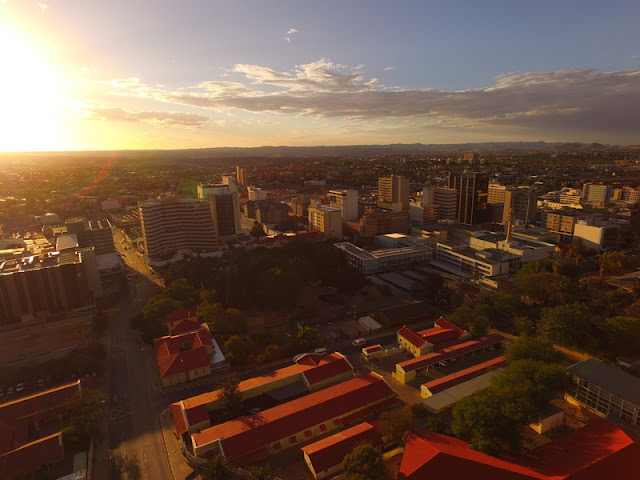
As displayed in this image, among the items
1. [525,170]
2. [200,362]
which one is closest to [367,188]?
[525,170]

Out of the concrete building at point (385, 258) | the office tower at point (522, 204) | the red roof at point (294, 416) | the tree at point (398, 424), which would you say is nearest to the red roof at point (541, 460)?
the tree at point (398, 424)

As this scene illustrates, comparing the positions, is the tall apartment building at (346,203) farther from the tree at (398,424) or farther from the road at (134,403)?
the tree at (398,424)

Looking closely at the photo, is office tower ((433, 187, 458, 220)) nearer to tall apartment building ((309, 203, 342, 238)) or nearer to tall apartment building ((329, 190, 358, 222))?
tall apartment building ((329, 190, 358, 222))

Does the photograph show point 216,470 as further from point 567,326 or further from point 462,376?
point 567,326

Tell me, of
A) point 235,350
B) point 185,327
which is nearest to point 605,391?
point 235,350

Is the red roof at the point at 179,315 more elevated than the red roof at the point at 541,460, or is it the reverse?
the red roof at the point at 179,315
